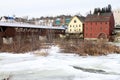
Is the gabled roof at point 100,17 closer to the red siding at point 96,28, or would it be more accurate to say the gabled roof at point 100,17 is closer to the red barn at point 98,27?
the red barn at point 98,27

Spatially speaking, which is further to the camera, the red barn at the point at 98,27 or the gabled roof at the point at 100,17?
the gabled roof at the point at 100,17

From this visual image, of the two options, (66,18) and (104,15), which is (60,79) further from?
(66,18)

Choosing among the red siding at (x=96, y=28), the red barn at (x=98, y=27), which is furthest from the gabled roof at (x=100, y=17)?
the red siding at (x=96, y=28)

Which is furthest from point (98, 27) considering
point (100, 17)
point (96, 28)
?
point (100, 17)

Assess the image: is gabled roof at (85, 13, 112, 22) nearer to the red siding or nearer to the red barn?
the red barn

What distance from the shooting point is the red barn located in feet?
208

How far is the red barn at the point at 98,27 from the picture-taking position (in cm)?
6347

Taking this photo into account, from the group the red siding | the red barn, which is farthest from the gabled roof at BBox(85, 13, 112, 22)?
the red siding

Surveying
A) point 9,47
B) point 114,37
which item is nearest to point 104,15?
point 114,37

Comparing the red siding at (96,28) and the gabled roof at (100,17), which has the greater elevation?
the gabled roof at (100,17)

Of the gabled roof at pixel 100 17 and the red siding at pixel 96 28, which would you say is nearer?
the red siding at pixel 96 28

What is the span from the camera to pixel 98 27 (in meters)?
65.4

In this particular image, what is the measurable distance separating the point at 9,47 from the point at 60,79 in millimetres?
17956

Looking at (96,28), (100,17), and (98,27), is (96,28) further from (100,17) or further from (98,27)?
(100,17)
